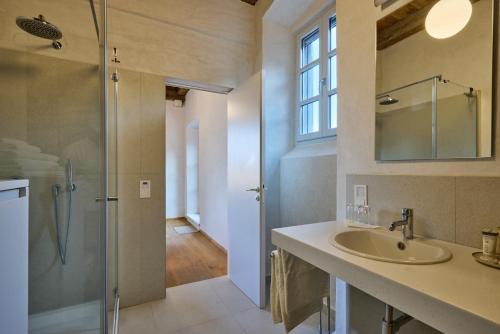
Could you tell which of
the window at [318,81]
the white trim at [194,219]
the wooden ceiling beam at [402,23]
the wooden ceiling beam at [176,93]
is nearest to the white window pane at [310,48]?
the window at [318,81]

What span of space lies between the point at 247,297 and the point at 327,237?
1.39 m

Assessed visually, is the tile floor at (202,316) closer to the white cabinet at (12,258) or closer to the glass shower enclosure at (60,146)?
the glass shower enclosure at (60,146)

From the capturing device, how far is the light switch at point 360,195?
128 centimetres

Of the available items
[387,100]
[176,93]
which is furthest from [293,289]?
[176,93]

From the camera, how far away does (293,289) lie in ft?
4.03

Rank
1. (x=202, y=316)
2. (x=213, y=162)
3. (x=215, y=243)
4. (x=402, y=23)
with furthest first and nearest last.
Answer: (x=213, y=162), (x=215, y=243), (x=202, y=316), (x=402, y=23)

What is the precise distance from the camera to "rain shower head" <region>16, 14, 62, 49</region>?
1.25 metres

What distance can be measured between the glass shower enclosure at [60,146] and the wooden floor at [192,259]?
92 centimetres

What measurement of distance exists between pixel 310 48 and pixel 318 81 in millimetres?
438

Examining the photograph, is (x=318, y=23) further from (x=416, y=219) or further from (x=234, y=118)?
(x=416, y=219)

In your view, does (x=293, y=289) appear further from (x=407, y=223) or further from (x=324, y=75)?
(x=324, y=75)

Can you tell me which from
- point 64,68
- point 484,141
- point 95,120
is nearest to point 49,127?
point 95,120

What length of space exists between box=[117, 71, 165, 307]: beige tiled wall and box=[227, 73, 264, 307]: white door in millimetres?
665

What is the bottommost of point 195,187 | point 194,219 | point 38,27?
point 194,219
